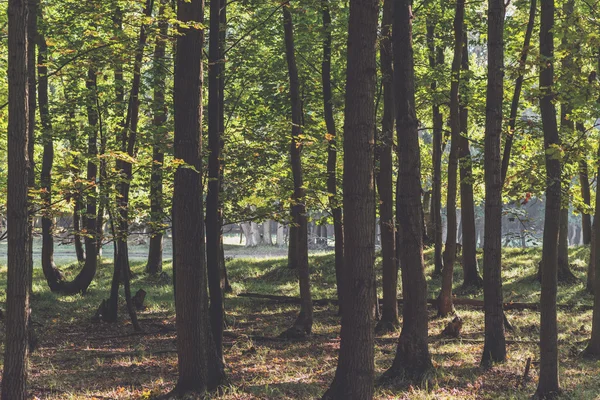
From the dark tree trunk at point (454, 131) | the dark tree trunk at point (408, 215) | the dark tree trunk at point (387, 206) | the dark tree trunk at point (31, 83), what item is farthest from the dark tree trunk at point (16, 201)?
the dark tree trunk at point (454, 131)

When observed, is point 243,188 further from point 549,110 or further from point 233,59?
point 549,110

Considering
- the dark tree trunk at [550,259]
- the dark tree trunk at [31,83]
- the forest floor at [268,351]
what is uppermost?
the dark tree trunk at [31,83]

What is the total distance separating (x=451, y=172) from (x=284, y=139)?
14.8ft

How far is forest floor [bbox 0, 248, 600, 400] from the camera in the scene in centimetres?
967

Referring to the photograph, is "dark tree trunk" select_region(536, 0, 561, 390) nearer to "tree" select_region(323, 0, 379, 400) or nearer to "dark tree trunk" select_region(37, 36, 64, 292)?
"tree" select_region(323, 0, 379, 400)

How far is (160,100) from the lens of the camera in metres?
14.9

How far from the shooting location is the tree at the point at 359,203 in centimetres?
742

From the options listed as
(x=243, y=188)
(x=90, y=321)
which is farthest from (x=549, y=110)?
Answer: (x=90, y=321)

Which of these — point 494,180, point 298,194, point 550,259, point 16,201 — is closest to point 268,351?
point 298,194

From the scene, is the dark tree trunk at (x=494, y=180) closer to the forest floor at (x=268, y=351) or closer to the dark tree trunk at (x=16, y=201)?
the forest floor at (x=268, y=351)

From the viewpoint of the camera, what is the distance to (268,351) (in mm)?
13422

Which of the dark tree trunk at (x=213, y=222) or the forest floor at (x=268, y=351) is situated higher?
the dark tree trunk at (x=213, y=222)

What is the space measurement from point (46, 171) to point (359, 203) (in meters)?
13.6

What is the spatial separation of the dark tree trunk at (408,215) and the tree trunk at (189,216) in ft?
9.84
